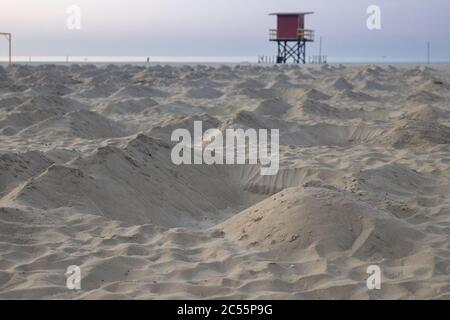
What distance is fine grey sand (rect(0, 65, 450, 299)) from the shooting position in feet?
13.4

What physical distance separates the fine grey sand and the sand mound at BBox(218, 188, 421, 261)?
0.01m

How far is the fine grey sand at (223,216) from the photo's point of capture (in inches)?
161

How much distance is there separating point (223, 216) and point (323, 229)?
6.85 feet

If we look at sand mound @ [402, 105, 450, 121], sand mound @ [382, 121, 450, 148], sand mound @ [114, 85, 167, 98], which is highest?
sand mound @ [114, 85, 167, 98]

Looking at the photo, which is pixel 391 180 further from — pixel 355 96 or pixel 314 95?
pixel 355 96

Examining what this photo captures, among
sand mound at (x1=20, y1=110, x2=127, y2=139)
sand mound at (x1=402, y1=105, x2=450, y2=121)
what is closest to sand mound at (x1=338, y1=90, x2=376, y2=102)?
sand mound at (x1=402, y1=105, x2=450, y2=121)

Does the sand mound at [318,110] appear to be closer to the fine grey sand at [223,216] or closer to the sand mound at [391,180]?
the fine grey sand at [223,216]

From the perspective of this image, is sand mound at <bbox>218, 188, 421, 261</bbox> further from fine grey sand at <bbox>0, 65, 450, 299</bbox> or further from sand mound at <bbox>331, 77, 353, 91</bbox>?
sand mound at <bbox>331, 77, 353, 91</bbox>

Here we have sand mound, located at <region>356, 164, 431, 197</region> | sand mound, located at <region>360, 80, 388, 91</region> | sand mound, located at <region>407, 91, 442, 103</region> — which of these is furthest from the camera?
sand mound, located at <region>360, 80, 388, 91</region>

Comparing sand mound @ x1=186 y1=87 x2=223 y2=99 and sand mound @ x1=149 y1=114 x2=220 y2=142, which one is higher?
sand mound @ x1=186 y1=87 x2=223 y2=99

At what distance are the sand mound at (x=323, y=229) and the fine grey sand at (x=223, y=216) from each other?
0.01 metres

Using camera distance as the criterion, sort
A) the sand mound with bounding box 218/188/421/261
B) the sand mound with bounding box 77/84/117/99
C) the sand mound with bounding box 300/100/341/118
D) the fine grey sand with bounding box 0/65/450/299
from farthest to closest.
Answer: the sand mound with bounding box 77/84/117/99, the sand mound with bounding box 300/100/341/118, the sand mound with bounding box 218/188/421/261, the fine grey sand with bounding box 0/65/450/299
